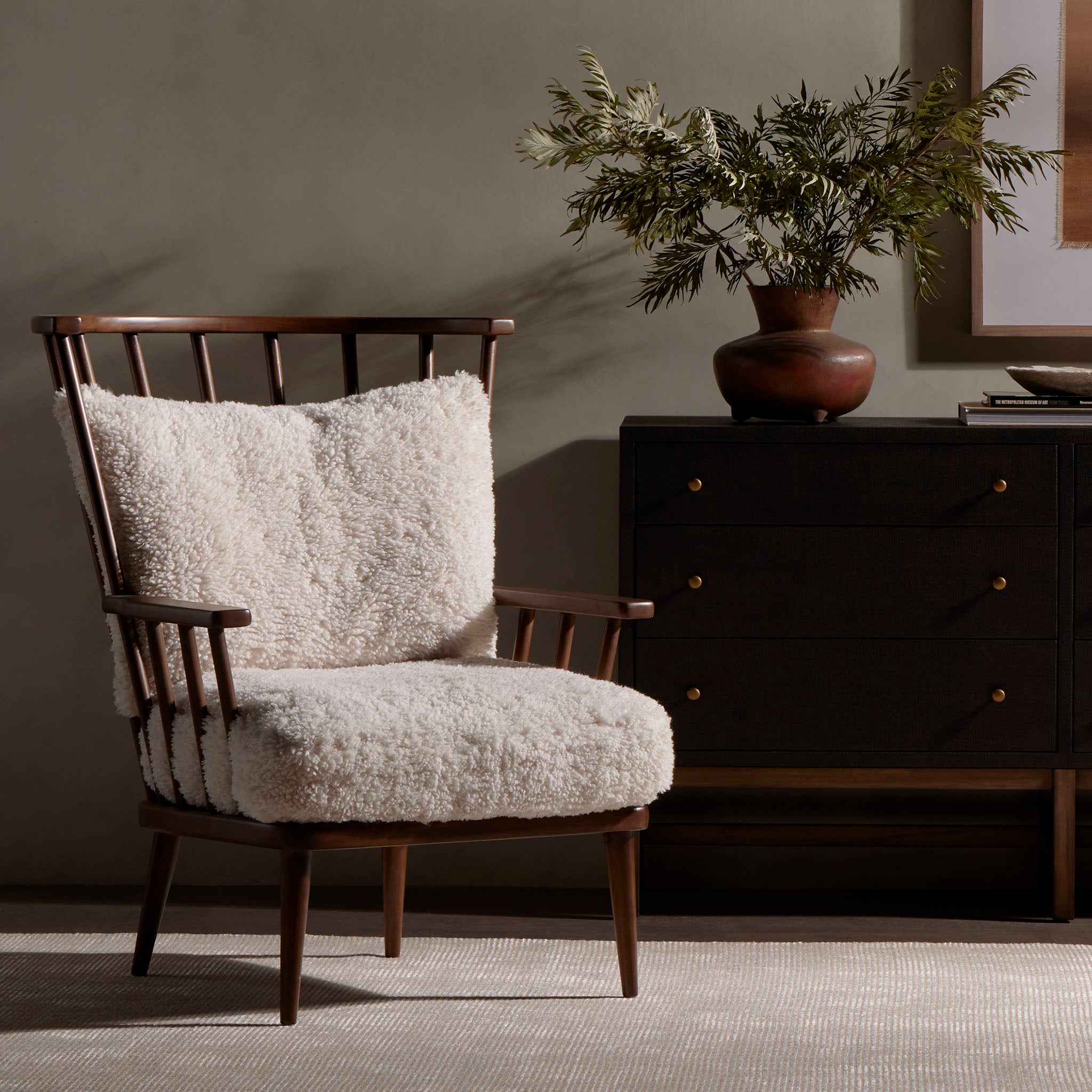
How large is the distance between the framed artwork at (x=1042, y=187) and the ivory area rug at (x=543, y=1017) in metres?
1.23

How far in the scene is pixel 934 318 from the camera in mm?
2635

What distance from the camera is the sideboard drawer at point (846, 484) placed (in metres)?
2.26

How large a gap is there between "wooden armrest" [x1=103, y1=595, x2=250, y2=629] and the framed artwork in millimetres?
1654

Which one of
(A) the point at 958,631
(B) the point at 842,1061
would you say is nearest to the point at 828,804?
(A) the point at 958,631

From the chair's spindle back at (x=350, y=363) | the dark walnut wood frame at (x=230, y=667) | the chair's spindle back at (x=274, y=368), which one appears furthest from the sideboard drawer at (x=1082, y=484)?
the chair's spindle back at (x=274, y=368)

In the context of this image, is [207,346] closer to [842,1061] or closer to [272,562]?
[272,562]

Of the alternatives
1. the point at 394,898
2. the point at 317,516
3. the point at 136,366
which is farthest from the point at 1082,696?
the point at 136,366

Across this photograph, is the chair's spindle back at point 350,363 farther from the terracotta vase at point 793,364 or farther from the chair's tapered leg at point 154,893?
the chair's tapered leg at point 154,893

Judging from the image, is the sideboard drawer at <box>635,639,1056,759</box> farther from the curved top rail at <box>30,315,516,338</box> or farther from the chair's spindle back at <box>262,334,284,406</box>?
the chair's spindle back at <box>262,334,284,406</box>

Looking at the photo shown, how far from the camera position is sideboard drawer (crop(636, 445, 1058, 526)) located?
2264mm

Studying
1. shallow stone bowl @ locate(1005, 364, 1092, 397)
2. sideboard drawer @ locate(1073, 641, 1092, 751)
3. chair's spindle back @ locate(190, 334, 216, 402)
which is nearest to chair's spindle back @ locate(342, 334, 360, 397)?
chair's spindle back @ locate(190, 334, 216, 402)

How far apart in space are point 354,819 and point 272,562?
0.50m

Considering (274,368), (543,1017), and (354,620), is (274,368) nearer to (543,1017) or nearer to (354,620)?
(354,620)

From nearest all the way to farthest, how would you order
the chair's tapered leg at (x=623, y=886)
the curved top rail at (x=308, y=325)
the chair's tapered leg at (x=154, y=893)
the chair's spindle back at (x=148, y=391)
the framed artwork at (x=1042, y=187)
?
the chair's spindle back at (x=148, y=391), the chair's tapered leg at (x=623, y=886), the chair's tapered leg at (x=154, y=893), the curved top rail at (x=308, y=325), the framed artwork at (x=1042, y=187)
